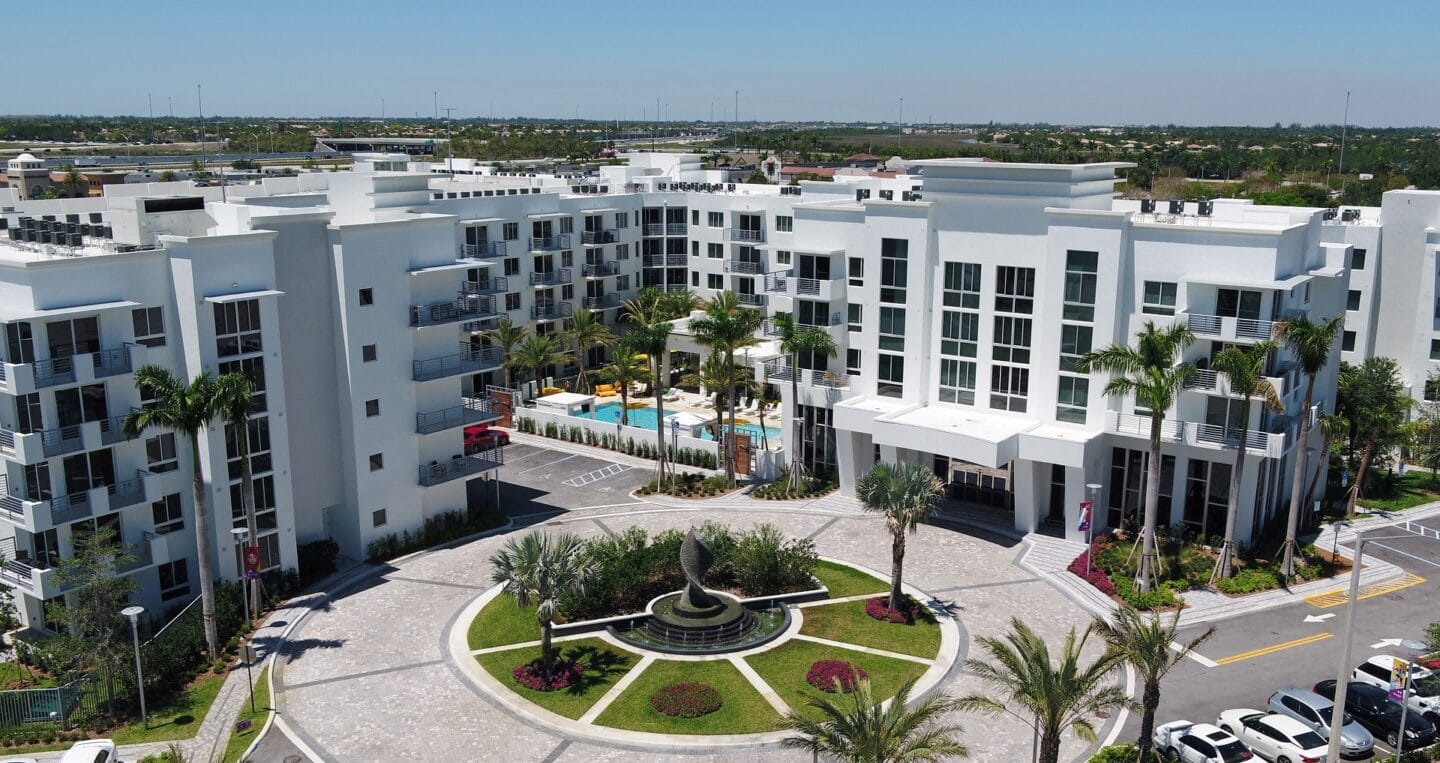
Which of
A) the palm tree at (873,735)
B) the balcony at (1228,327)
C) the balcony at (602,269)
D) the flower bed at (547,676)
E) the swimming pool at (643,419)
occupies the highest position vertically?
the balcony at (1228,327)

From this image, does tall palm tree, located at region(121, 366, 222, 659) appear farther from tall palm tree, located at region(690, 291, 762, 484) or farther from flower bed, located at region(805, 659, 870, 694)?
tall palm tree, located at region(690, 291, 762, 484)

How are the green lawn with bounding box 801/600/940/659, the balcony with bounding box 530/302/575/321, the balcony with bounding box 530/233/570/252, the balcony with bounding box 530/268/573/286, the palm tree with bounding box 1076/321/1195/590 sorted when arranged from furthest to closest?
the balcony with bounding box 530/302/575/321, the balcony with bounding box 530/268/573/286, the balcony with bounding box 530/233/570/252, the palm tree with bounding box 1076/321/1195/590, the green lawn with bounding box 801/600/940/659

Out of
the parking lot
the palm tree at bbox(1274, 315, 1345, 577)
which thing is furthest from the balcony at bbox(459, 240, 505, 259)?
the parking lot

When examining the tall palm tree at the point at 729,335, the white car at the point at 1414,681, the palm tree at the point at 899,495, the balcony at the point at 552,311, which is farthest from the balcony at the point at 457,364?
the white car at the point at 1414,681

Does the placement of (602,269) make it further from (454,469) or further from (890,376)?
(454,469)

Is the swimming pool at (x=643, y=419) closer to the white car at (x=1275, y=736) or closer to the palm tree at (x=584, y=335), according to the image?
the palm tree at (x=584, y=335)

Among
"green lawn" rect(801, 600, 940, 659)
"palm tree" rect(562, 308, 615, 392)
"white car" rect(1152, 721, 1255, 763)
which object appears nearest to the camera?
"white car" rect(1152, 721, 1255, 763)
